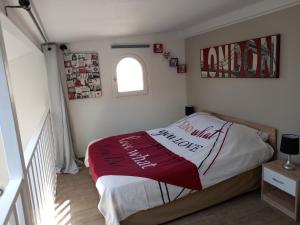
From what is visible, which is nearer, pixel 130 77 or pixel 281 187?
pixel 281 187

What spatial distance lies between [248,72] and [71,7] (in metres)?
2.28

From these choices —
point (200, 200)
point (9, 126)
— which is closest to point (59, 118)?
point (200, 200)

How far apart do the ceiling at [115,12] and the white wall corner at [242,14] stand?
11 cm

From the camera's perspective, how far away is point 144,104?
4453 mm

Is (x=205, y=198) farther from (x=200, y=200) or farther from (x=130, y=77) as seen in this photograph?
(x=130, y=77)

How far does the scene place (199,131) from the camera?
3.31 meters

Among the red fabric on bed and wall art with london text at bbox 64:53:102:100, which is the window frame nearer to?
wall art with london text at bbox 64:53:102:100

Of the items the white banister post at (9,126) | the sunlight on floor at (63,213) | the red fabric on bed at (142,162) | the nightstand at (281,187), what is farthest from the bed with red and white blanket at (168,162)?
the white banister post at (9,126)

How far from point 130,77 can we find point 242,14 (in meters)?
2.10

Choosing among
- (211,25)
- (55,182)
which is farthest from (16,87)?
(211,25)

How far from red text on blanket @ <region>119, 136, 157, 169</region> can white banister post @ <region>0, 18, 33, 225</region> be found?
138 centimetres

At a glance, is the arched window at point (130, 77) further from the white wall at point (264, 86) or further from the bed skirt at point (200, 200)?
the bed skirt at point (200, 200)

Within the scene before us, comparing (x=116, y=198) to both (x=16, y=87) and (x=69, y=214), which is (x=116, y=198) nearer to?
(x=69, y=214)

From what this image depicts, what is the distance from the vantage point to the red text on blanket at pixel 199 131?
10.1 ft
